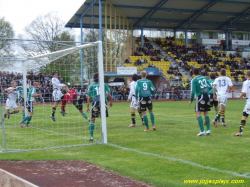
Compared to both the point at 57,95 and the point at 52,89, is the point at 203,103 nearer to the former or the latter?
the point at 52,89

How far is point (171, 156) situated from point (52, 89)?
7.24m

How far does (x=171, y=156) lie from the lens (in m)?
7.02

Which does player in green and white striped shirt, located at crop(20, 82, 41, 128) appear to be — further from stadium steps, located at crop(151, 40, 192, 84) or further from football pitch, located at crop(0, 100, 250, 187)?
stadium steps, located at crop(151, 40, 192, 84)

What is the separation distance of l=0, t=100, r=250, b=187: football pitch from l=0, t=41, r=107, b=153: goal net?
0.82 metres

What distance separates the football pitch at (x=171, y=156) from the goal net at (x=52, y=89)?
0.82 metres

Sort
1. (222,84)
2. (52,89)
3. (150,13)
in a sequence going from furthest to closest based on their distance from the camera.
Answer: (150,13) → (52,89) → (222,84)

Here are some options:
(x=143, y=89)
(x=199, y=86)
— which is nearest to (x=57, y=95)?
(x=143, y=89)

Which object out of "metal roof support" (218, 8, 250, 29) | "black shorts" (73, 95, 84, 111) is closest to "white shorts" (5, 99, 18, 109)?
"black shorts" (73, 95, 84, 111)

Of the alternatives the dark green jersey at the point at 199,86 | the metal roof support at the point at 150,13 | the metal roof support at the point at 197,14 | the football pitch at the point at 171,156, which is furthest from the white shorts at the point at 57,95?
the metal roof support at the point at 197,14

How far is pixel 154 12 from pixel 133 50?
19.8 feet

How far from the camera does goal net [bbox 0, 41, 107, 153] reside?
905 centimetres

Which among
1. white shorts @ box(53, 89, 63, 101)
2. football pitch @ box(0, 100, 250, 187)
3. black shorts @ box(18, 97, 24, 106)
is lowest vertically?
football pitch @ box(0, 100, 250, 187)

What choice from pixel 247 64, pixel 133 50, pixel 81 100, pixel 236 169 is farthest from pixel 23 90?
pixel 247 64

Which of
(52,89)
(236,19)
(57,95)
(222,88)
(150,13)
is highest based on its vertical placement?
(236,19)
